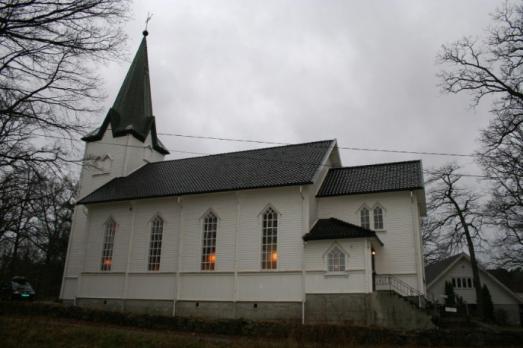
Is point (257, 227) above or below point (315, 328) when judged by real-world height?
above

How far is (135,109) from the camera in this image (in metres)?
34.3

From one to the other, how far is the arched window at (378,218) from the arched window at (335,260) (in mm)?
2942

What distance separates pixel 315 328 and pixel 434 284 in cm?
3260

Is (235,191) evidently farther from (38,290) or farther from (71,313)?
(38,290)

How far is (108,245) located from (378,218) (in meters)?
16.5

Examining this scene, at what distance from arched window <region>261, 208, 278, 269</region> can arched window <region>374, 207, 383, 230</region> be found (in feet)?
17.2

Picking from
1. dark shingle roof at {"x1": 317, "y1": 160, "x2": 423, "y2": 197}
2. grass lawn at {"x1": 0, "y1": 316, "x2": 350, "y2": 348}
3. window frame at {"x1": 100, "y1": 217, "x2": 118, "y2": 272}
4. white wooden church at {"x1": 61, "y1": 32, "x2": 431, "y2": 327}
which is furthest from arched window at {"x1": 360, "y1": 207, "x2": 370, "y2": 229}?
window frame at {"x1": 100, "y1": 217, "x2": 118, "y2": 272}

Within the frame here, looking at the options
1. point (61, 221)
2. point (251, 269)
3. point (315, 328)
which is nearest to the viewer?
point (315, 328)

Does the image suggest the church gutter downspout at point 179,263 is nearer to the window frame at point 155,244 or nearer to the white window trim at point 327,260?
the window frame at point 155,244

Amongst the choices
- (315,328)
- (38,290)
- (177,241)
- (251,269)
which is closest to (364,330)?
(315,328)

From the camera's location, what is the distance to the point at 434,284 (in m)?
43.9

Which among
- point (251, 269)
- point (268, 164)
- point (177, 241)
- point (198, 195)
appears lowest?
point (251, 269)

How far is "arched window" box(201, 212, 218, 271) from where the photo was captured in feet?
80.2

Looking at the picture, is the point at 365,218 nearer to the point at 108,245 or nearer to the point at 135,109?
the point at 108,245
